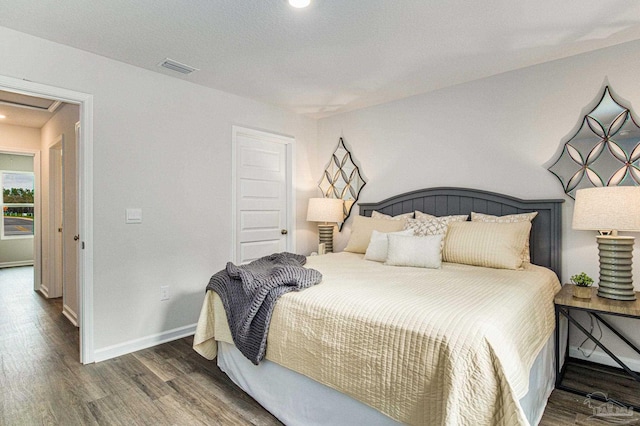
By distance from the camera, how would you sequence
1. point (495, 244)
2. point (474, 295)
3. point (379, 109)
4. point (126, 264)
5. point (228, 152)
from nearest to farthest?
point (474, 295)
point (495, 244)
point (126, 264)
point (228, 152)
point (379, 109)

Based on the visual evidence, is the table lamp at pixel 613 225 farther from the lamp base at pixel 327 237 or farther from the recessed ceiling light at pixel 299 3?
the lamp base at pixel 327 237

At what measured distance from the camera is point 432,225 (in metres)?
2.96

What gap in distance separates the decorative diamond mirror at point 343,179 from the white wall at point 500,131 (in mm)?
122

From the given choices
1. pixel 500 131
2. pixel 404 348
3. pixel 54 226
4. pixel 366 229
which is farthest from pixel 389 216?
pixel 54 226

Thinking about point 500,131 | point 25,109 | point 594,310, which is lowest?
point 594,310

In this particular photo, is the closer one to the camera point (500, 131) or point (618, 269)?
point (618, 269)

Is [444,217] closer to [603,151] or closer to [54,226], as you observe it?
[603,151]

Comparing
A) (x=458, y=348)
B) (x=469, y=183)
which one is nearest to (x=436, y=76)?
(x=469, y=183)

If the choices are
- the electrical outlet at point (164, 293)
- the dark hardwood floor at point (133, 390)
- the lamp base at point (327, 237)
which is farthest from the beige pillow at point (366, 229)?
the electrical outlet at point (164, 293)

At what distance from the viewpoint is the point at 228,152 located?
11.7 feet

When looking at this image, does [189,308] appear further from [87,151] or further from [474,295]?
[474,295]

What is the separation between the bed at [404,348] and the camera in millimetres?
1268

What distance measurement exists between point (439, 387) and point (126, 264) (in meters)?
2.61

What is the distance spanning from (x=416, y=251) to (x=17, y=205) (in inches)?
321
